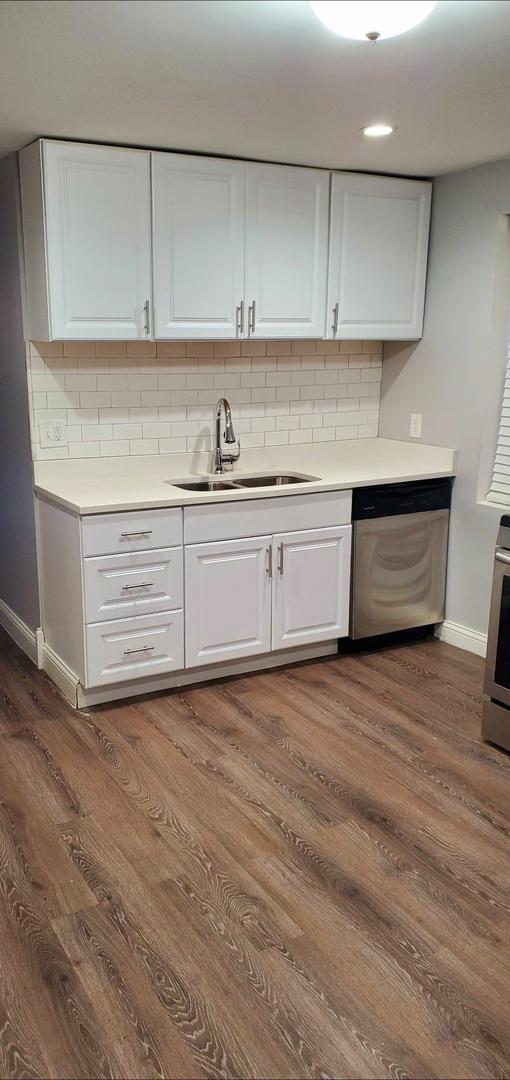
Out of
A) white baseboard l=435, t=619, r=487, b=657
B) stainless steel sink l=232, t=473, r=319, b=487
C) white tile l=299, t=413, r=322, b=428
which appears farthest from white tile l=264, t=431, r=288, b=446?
white baseboard l=435, t=619, r=487, b=657

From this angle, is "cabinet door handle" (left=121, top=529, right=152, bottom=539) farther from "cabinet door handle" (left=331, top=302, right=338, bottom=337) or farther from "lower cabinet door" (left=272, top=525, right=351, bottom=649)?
"cabinet door handle" (left=331, top=302, right=338, bottom=337)

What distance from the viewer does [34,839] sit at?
2.58 metres

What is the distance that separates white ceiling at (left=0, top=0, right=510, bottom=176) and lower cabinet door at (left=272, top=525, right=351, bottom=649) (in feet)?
5.28

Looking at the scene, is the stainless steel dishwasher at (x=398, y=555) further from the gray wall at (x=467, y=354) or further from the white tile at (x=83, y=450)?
the white tile at (x=83, y=450)

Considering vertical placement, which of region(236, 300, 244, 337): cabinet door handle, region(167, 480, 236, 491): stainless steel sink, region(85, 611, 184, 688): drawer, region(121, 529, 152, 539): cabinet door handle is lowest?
region(85, 611, 184, 688): drawer

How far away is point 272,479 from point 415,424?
806 mm

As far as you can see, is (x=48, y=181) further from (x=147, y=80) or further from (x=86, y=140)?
(x=147, y=80)

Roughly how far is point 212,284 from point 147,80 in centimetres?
115

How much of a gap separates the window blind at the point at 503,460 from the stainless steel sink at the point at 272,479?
843 mm

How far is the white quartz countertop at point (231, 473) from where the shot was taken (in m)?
3.44

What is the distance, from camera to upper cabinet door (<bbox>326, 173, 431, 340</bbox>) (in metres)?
3.86

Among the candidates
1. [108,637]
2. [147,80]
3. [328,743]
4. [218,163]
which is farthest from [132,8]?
[328,743]

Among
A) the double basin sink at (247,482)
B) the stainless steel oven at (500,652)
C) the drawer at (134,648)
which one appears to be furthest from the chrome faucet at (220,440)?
the stainless steel oven at (500,652)

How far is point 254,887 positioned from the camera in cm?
237
